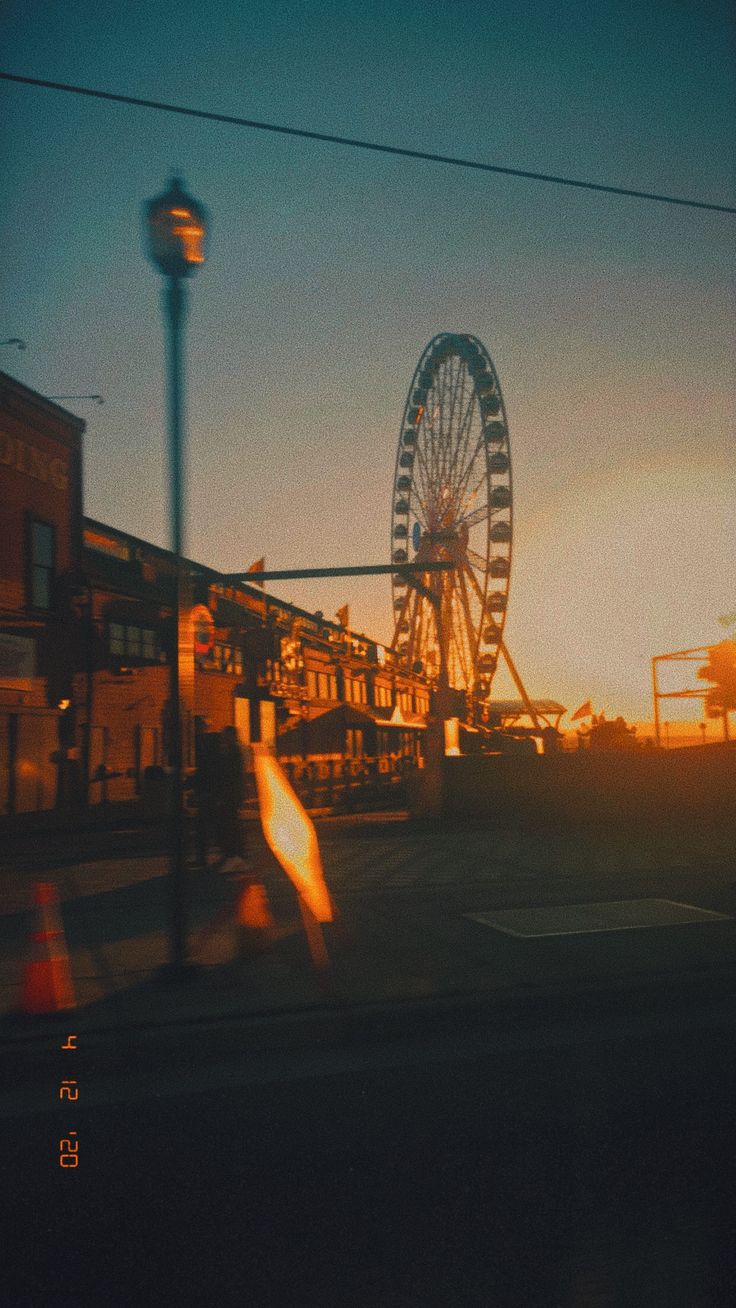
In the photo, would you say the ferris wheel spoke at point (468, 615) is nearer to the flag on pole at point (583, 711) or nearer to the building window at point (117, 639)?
the flag on pole at point (583, 711)

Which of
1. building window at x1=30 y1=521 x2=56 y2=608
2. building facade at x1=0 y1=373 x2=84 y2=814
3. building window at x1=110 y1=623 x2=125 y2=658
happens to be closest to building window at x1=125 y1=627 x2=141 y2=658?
building window at x1=110 y1=623 x2=125 y2=658

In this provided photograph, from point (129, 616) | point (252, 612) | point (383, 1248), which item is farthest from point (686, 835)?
point (252, 612)

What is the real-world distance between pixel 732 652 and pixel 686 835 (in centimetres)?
1419

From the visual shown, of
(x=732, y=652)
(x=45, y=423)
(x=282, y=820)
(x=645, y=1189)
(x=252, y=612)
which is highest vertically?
(x=45, y=423)

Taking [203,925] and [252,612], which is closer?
[203,925]

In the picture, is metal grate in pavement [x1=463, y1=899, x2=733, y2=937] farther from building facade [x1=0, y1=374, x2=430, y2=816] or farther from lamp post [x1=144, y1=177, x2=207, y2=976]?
building facade [x1=0, y1=374, x2=430, y2=816]

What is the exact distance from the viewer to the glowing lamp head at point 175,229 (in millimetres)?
6688

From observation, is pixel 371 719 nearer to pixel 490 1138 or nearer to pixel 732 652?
pixel 732 652

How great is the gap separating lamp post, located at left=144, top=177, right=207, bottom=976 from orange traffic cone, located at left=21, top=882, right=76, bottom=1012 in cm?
75

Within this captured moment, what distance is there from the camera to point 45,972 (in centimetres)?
580

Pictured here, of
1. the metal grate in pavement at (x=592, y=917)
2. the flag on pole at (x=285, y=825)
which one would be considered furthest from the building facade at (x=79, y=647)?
the metal grate in pavement at (x=592, y=917)

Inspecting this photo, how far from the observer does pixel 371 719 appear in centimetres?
3269

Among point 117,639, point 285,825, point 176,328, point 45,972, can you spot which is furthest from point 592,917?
point 117,639

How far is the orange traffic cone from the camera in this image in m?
5.68
